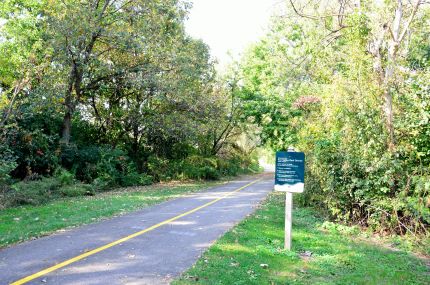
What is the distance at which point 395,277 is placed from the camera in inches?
285

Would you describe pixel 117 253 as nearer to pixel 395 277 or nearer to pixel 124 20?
pixel 395 277

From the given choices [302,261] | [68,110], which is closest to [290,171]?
[302,261]

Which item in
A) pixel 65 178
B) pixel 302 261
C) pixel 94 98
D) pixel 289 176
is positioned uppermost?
pixel 94 98

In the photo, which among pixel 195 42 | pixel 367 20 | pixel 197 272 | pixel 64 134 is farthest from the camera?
pixel 195 42

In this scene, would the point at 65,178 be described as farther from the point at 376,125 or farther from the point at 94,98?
the point at 376,125

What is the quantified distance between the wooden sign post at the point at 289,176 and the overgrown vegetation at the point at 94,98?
10484 mm

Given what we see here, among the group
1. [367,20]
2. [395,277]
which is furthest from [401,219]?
[367,20]

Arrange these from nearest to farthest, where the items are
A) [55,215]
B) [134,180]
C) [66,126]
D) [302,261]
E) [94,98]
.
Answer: [302,261] → [55,215] → [66,126] → [134,180] → [94,98]

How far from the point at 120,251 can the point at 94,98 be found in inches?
795

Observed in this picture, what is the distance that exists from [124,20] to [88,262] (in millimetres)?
18168

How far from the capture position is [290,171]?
878 centimetres

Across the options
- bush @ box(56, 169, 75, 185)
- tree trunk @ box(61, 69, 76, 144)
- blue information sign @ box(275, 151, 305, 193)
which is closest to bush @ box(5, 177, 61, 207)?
bush @ box(56, 169, 75, 185)

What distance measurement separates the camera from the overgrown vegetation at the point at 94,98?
704 inches

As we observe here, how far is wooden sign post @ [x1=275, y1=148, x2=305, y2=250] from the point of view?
28.5 feet
